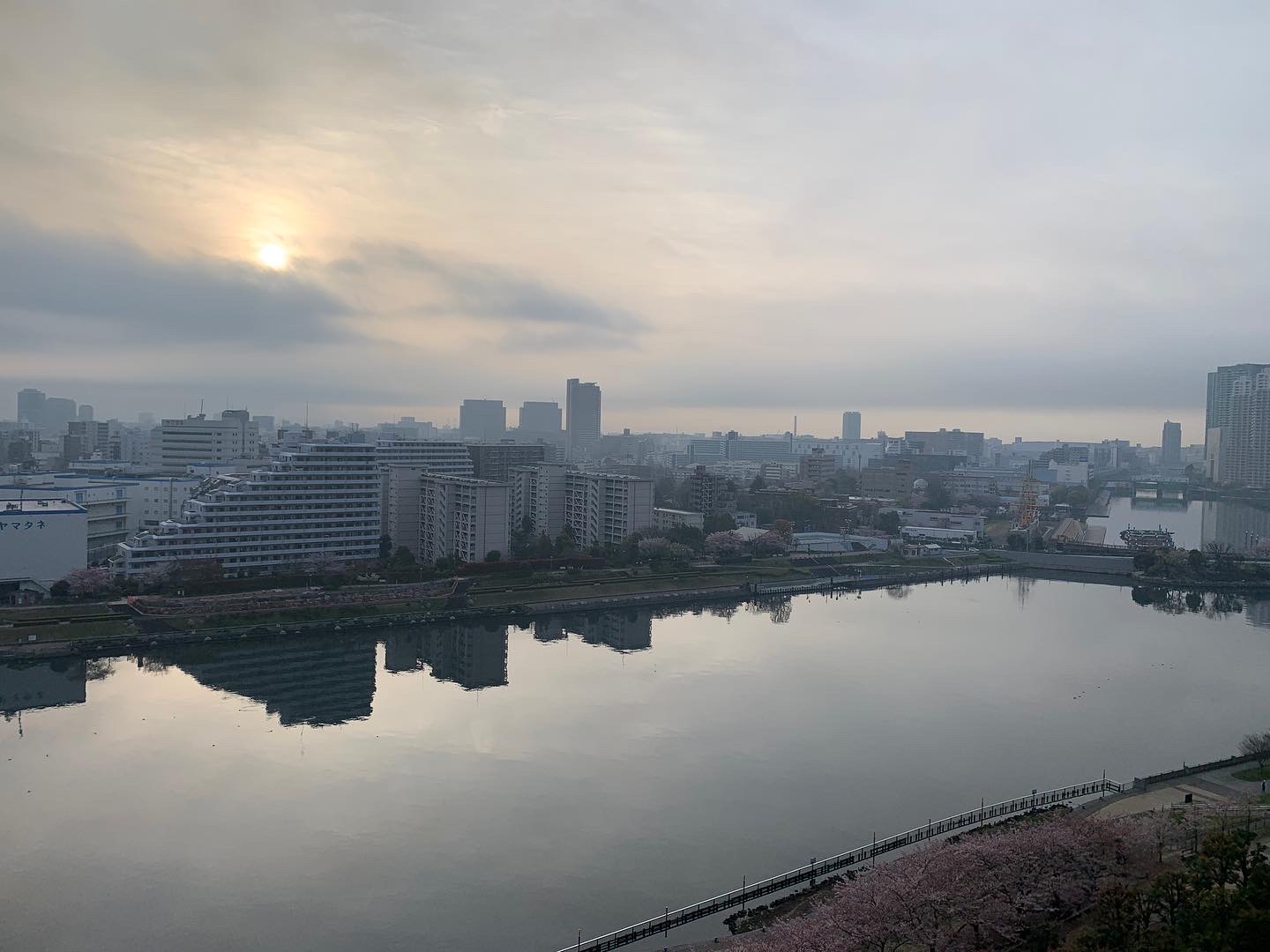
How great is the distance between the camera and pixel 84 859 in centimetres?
561

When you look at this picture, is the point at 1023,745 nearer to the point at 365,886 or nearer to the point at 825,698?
the point at 825,698

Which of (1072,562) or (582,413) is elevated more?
(582,413)

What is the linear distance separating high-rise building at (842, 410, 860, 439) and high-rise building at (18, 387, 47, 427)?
207ft

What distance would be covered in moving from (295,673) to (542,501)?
9.97m

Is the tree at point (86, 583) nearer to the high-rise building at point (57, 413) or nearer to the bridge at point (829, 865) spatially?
the bridge at point (829, 865)

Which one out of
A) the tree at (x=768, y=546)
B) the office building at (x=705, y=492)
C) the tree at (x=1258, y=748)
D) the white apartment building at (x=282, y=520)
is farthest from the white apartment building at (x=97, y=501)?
the tree at (x=1258, y=748)

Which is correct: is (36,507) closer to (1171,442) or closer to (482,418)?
(482,418)

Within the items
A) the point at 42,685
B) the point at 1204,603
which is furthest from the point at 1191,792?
the point at 1204,603

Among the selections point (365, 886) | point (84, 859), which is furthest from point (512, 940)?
point (84, 859)

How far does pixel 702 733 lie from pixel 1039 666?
5194mm

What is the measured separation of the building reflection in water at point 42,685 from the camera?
346 inches

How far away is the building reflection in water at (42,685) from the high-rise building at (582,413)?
5011cm

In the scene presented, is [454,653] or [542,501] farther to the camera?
[542,501]

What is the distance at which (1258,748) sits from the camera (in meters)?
7.59
